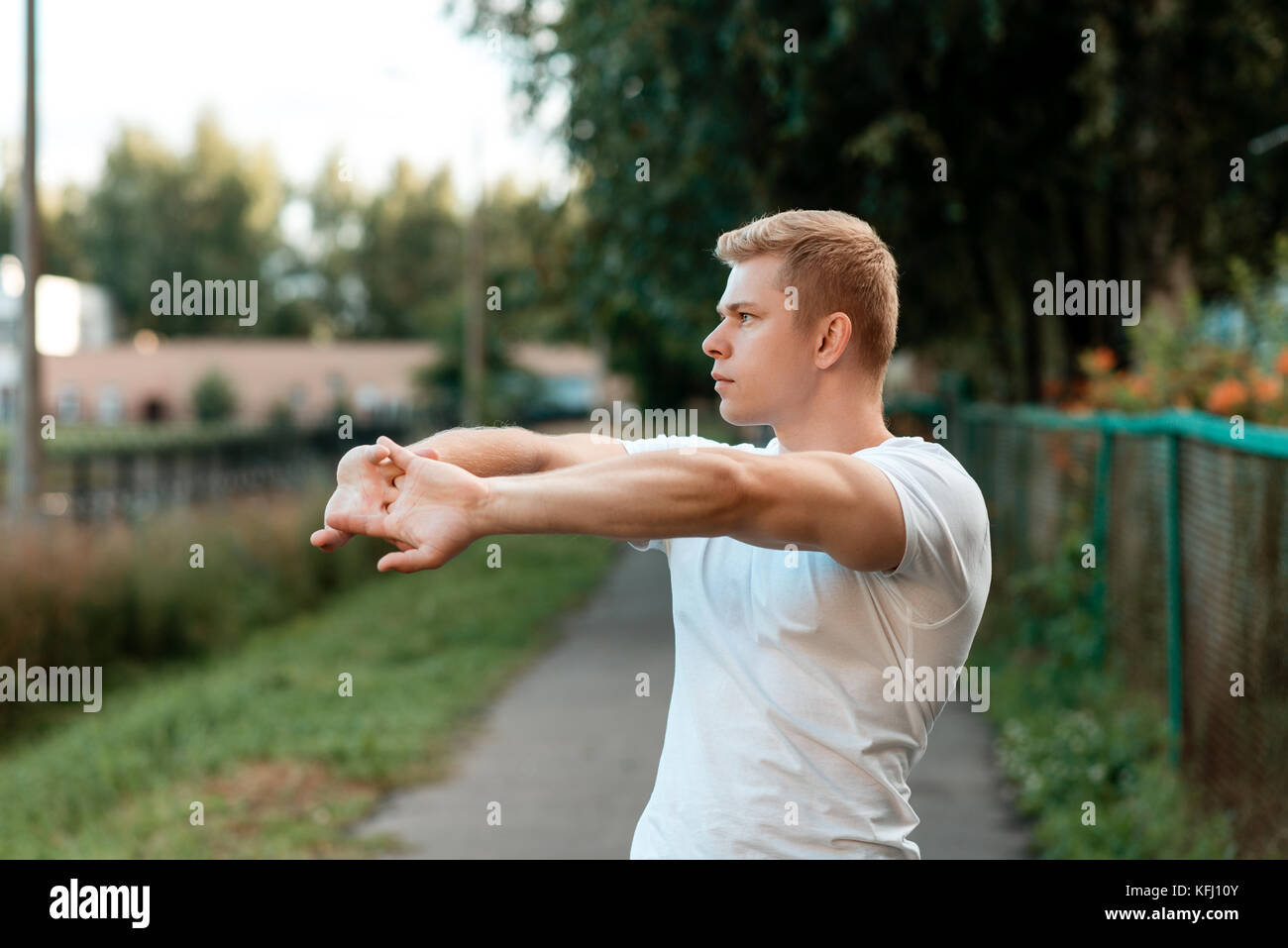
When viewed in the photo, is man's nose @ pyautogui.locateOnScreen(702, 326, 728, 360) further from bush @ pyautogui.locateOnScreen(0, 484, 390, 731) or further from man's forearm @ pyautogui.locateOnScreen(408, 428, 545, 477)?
bush @ pyautogui.locateOnScreen(0, 484, 390, 731)

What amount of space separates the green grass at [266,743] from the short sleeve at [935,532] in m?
4.46

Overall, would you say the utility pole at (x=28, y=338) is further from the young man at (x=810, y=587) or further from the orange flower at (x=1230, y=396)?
the young man at (x=810, y=587)

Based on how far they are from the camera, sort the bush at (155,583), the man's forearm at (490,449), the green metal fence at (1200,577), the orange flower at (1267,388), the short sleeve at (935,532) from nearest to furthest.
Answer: the short sleeve at (935,532), the man's forearm at (490,449), the green metal fence at (1200,577), the orange flower at (1267,388), the bush at (155,583)

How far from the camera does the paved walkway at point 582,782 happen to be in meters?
6.35

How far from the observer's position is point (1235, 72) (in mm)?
11039

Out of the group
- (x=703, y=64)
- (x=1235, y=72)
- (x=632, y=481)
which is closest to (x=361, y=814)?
(x=632, y=481)

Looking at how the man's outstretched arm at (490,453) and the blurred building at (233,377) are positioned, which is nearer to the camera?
the man's outstretched arm at (490,453)

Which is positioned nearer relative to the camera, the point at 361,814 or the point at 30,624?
the point at 361,814

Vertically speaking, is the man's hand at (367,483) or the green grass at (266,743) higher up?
the man's hand at (367,483)

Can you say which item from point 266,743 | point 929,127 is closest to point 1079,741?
point 266,743

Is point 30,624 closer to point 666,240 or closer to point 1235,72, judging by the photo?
point 666,240

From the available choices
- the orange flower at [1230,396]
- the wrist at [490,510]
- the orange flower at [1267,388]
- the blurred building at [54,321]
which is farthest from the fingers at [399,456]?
the blurred building at [54,321]

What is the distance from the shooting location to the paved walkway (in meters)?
6.35
